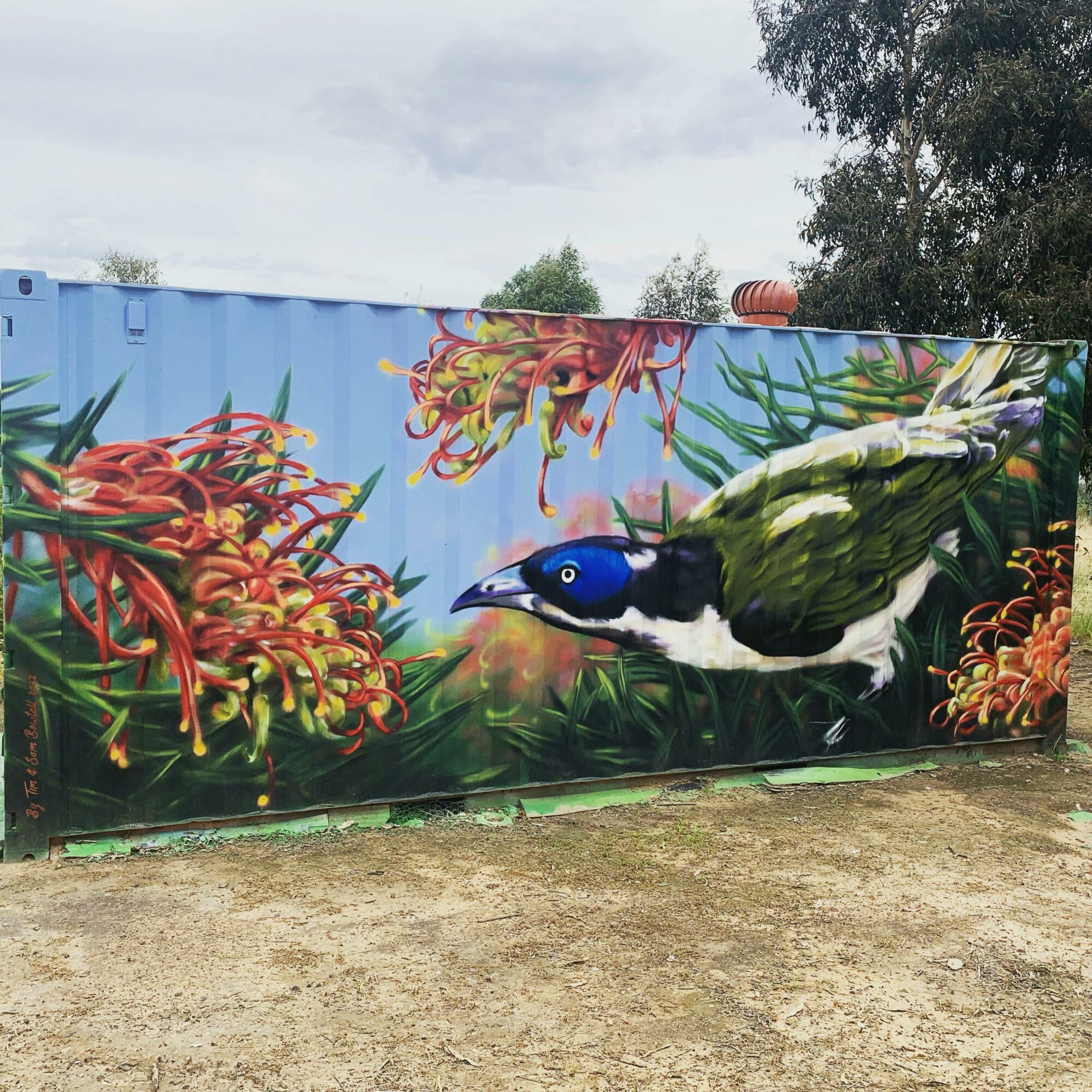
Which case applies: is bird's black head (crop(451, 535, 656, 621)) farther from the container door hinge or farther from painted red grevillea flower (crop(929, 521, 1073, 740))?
painted red grevillea flower (crop(929, 521, 1073, 740))

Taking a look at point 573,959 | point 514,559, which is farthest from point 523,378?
point 573,959

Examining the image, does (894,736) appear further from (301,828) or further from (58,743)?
(58,743)

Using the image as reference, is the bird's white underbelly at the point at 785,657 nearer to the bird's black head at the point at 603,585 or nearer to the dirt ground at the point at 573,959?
the bird's black head at the point at 603,585

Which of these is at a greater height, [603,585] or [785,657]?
[603,585]

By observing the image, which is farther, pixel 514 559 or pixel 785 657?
pixel 785 657

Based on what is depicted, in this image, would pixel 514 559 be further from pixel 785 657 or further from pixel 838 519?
pixel 838 519

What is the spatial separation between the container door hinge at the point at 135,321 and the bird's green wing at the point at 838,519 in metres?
2.62

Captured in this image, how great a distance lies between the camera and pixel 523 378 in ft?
15.9

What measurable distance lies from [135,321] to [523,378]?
1692 mm

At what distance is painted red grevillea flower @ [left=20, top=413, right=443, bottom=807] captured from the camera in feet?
13.9

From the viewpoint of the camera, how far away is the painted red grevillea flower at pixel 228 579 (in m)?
4.23

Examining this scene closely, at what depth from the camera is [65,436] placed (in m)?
4.16

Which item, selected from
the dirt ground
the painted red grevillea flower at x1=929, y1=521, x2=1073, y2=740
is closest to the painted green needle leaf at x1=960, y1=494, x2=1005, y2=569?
the painted red grevillea flower at x1=929, y1=521, x2=1073, y2=740

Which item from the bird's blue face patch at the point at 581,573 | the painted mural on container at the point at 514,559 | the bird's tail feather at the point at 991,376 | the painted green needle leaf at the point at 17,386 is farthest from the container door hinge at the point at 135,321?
the bird's tail feather at the point at 991,376
